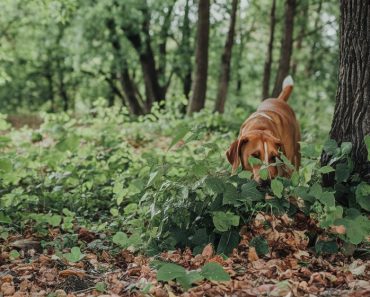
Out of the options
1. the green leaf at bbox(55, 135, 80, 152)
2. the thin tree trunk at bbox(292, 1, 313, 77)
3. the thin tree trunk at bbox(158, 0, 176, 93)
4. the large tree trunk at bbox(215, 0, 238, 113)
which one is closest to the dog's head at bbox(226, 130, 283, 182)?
the green leaf at bbox(55, 135, 80, 152)

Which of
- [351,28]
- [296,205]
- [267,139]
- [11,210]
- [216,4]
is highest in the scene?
[216,4]

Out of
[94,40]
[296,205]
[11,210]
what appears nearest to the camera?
[296,205]

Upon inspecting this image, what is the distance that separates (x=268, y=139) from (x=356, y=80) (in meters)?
0.87

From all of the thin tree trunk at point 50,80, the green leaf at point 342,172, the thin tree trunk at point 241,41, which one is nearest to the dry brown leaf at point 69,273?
the green leaf at point 342,172

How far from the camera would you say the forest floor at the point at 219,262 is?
9.78ft

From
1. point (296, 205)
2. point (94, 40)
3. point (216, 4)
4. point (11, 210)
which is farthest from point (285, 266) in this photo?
point (216, 4)

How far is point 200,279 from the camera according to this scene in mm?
2914

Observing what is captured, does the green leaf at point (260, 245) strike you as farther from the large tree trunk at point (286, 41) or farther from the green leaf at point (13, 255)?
the large tree trunk at point (286, 41)

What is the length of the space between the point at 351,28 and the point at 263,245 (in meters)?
1.93

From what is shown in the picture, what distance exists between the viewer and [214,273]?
9.63 ft

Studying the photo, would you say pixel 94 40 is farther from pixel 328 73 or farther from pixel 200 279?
pixel 200 279

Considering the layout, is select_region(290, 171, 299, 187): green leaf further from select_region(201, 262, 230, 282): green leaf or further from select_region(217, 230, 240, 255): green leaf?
select_region(201, 262, 230, 282): green leaf

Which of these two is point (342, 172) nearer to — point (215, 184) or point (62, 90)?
point (215, 184)

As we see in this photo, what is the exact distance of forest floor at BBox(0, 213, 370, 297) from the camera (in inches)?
117
